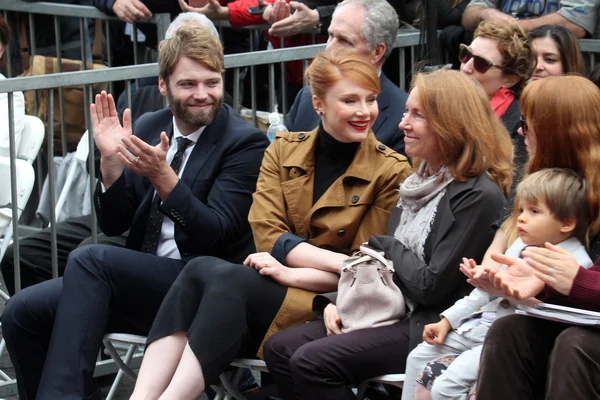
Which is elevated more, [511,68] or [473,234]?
[511,68]

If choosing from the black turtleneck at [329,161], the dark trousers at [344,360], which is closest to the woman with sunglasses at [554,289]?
the dark trousers at [344,360]

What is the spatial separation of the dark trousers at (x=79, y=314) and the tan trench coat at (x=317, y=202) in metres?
0.50

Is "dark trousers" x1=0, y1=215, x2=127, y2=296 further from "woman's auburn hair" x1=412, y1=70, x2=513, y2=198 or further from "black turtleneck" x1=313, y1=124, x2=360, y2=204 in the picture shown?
"woman's auburn hair" x1=412, y1=70, x2=513, y2=198

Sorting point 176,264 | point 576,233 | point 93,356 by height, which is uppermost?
point 576,233

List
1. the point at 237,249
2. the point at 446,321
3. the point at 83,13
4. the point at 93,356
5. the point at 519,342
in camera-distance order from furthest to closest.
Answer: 1. the point at 83,13
2. the point at 237,249
3. the point at 93,356
4. the point at 446,321
5. the point at 519,342

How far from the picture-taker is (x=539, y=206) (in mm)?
3922

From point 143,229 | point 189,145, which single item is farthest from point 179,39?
point 143,229

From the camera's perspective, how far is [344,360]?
14.0ft

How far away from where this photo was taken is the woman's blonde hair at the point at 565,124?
13.3ft

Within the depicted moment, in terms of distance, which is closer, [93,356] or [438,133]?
[438,133]

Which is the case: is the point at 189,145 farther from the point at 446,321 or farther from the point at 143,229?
the point at 446,321

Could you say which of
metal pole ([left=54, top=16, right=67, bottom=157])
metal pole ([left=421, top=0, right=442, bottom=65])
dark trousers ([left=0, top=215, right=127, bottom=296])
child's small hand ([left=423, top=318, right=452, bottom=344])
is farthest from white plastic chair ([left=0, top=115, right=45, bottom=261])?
child's small hand ([left=423, top=318, right=452, bottom=344])

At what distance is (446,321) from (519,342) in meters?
0.37

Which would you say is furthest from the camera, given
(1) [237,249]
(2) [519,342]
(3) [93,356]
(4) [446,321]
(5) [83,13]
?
(5) [83,13]
